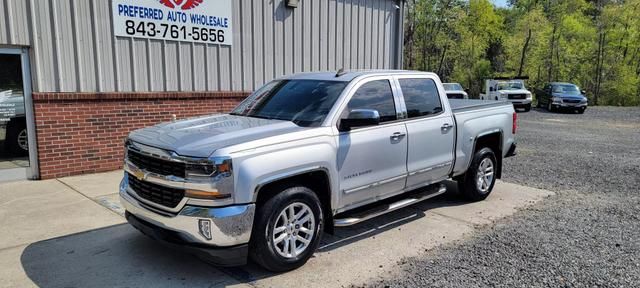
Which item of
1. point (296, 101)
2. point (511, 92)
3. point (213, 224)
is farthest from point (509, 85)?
point (213, 224)

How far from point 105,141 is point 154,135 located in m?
4.64

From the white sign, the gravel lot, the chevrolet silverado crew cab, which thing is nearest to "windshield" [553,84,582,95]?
the gravel lot

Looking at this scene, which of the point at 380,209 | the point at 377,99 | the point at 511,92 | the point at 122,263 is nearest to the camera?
the point at 122,263

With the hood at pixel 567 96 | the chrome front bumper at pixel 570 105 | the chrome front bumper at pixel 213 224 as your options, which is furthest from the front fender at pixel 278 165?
the hood at pixel 567 96

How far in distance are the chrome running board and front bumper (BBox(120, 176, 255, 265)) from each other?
3.53 ft

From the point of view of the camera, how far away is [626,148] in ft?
39.8

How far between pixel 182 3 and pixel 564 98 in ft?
76.9

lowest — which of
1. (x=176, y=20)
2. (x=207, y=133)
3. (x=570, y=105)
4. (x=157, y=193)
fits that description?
(x=570, y=105)

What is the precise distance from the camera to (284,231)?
397cm

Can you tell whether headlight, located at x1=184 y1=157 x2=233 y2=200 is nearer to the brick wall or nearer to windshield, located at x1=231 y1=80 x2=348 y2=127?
windshield, located at x1=231 y1=80 x2=348 y2=127

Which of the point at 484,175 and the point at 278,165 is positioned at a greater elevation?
the point at 278,165

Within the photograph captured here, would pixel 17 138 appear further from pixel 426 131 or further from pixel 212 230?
pixel 426 131

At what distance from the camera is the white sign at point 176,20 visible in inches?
320

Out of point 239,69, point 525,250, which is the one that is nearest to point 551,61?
point 239,69
